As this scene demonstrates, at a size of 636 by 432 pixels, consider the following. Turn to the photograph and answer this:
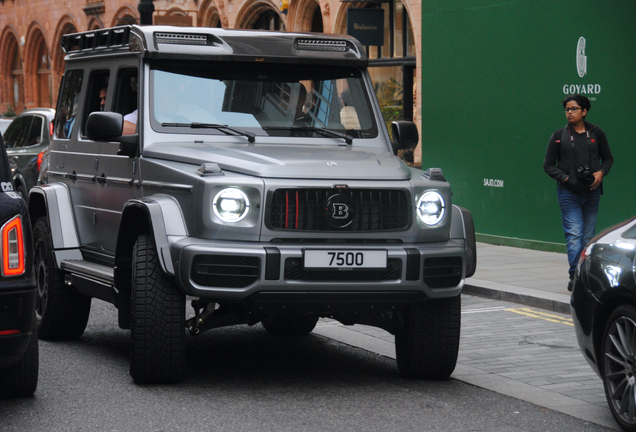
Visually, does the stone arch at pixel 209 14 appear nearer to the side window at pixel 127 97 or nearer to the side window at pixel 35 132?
the side window at pixel 35 132

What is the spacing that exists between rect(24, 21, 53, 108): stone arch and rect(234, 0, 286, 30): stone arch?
18.3 meters

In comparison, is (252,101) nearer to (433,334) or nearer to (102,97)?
(102,97)

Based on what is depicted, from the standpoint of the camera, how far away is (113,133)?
6.82 metres

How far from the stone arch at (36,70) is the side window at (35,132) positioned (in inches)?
1059

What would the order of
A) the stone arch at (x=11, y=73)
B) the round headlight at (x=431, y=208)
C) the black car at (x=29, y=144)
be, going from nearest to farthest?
the round headlight at (x=431, y=208)
the black car at (x=29, y=144)
the stone arch at (x=11, y=73)

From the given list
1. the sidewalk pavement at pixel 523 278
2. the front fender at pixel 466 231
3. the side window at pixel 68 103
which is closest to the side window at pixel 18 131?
the sidewalk pavement at pixel 523 278

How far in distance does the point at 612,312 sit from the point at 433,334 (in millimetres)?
1274

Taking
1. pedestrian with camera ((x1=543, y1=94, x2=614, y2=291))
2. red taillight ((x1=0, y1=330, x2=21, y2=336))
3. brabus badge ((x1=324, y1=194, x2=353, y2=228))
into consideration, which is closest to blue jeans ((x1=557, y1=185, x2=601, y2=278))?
pedestrian with camera ((x1=543, y1=94, x2=614, y2=291))

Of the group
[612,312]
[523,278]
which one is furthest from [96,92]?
[523,278]

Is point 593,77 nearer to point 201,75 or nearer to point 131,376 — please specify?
point 201,75

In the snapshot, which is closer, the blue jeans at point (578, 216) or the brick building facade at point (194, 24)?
the blue jeans at point (578, 216)

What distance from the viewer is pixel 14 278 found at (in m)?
5.45

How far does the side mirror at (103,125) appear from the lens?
676cm

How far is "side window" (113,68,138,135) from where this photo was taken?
24.1ft
